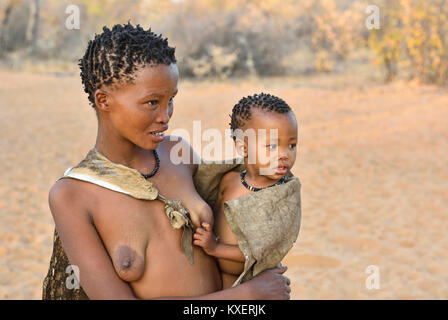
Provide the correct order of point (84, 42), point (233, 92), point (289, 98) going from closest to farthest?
point (289, 98) < point (233, 92) < point (84, 42)

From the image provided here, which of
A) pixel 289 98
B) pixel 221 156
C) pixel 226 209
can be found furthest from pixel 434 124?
pixel 226 209

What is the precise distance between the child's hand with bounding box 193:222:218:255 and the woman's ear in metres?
0.49

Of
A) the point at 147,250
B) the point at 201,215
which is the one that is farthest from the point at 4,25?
the point at 147,250

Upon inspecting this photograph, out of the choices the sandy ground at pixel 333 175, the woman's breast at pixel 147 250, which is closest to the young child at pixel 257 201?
the woman's breast at pixel 147 250

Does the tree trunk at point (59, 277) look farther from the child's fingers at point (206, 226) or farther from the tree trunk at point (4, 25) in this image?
the tree trunk at point (4, 25)

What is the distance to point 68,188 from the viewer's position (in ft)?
5.12

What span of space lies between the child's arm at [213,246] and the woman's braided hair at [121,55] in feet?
1.79

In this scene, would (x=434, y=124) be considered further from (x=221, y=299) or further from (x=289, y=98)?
(x=221, y=299)

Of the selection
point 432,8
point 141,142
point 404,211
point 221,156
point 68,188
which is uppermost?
point 432,8

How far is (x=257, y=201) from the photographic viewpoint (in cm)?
187

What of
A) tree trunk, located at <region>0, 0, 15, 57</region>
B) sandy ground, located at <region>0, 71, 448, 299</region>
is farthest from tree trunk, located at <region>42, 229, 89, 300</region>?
tree trunk, located at <region>0, 0, 15, 57</region>

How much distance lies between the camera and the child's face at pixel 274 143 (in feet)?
6.38

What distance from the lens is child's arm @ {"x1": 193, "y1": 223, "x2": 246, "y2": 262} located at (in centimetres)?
173

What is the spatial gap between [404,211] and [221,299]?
4.80 metres
